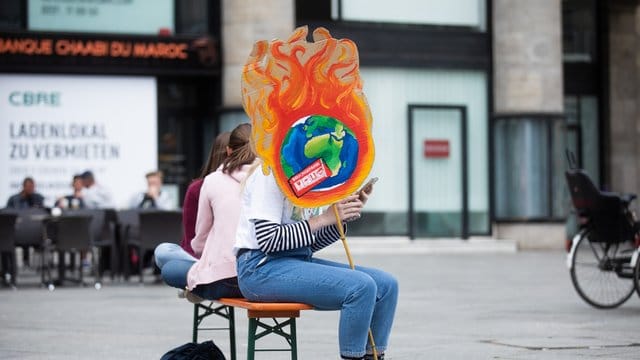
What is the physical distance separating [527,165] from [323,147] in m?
21.1

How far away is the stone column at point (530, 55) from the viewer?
1062 inches

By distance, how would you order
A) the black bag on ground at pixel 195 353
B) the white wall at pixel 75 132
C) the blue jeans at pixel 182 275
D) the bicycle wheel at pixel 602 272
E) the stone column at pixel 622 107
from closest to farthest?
the black bag on ground at pixel 195 353
the blue jeans at pixel 182 275
the bicycle wheel at pixel 602 272
the white wall at pixel 75 132
the stone column at pixel 622 107

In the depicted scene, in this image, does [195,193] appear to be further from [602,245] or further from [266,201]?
[602,245]

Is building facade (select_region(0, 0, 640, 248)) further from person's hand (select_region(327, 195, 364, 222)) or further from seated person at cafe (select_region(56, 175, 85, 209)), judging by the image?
person's hand (select_region(327, 195, 364, 222))

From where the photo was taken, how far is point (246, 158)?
743 cm

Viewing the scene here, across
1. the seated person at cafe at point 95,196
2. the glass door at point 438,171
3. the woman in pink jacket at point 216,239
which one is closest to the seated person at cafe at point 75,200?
the seated person at cafe at point 95,196

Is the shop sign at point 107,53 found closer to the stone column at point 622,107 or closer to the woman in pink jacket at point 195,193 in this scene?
the stone column at point 622,107

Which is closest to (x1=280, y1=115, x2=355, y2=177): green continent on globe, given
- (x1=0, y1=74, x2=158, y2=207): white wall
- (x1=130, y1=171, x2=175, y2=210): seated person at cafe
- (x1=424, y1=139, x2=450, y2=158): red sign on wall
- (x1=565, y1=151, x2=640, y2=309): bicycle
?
(x1=565, y1=151, x2=640, y2=309): bicycle

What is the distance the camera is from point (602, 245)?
12.2 metres

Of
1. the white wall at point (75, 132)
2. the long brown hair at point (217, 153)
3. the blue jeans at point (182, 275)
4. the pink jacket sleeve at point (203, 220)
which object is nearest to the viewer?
the blue jeans at point (182, 275)

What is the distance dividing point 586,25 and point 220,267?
25.1 meters

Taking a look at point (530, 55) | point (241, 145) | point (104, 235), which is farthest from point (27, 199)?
point (241, 145)

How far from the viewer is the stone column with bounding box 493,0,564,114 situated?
1062 inches

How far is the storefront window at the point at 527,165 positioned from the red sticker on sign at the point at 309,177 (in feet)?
69.1
